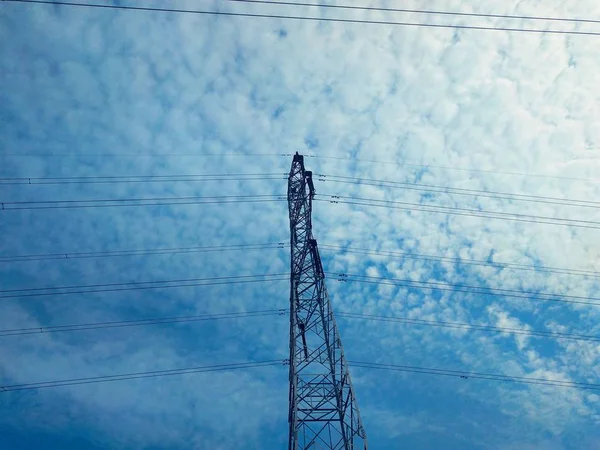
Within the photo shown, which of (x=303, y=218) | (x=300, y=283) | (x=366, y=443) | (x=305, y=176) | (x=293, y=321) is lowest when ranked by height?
(x=366, y=443)

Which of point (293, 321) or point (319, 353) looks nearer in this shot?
point (319, 353)

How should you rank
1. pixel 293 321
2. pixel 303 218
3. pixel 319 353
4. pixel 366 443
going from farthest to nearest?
pixel 303 218 < pixel 293 321 < pixel 319 353 < pixel 366 443

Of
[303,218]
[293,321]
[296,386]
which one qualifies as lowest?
[296,386]

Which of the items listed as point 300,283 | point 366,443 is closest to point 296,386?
point 366,443

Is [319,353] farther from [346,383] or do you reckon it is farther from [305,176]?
[305,176]

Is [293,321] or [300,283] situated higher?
[300,283]

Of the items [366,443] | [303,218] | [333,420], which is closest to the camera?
[366,443]

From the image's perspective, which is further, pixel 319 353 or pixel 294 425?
pixel 319 353

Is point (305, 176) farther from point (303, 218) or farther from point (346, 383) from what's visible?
point (346, 383)

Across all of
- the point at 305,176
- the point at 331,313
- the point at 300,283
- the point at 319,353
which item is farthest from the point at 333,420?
the point at 305,176
